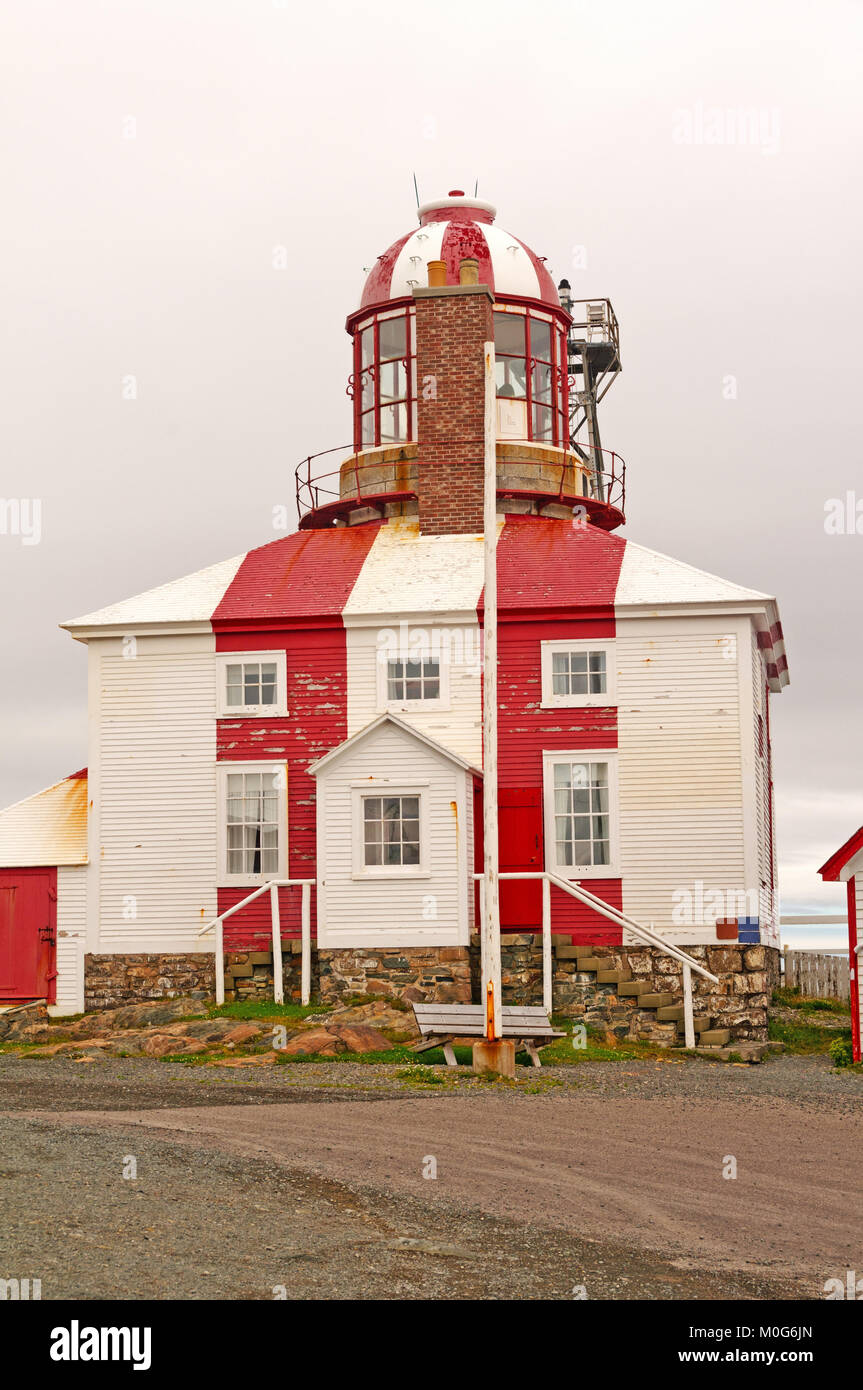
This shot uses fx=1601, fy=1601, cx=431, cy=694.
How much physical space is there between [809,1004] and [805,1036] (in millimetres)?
4865

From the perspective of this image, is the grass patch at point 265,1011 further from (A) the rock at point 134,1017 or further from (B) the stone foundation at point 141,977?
→ (B) the stone foundation at point 141,977

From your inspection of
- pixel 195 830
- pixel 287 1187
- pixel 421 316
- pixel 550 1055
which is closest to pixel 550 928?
pixel 550 1055

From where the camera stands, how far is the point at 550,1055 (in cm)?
2023

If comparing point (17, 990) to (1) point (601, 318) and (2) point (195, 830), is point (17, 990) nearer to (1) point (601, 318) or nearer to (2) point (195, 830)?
(2) point (195, 830)

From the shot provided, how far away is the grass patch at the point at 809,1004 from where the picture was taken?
28.4 meters

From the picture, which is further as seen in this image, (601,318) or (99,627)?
(601,318)

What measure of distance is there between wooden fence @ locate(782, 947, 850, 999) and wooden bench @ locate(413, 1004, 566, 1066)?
1099 centimetres

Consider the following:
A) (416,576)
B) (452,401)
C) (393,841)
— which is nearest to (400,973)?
(393,841)

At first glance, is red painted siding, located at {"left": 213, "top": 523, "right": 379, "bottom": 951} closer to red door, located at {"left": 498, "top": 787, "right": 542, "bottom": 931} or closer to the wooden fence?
red door, located at {"left": 498, "top": 787, "right": 542, "bottom": 931}

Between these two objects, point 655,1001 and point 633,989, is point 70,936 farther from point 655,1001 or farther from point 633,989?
point 655,1001

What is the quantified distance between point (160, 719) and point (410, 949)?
575cm

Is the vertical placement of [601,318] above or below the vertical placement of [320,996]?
above

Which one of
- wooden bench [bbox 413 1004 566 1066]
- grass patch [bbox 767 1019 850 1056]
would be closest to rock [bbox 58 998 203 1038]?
wooden bench [bbox 413 1004 566 1066]

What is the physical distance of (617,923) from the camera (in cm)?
2402
